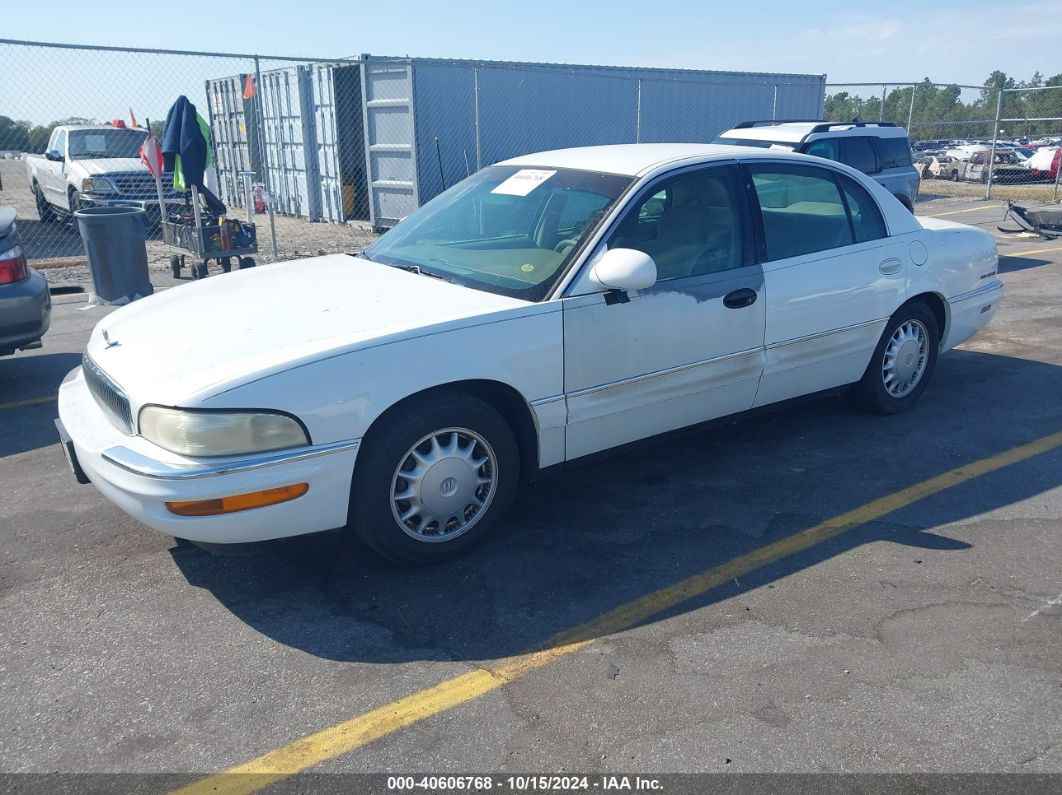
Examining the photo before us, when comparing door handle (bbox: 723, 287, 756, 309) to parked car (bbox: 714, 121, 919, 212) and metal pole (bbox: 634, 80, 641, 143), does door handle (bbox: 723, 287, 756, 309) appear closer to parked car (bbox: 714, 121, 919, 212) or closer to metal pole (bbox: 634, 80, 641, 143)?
parked car (bbox: 714, 121, 919, 212)

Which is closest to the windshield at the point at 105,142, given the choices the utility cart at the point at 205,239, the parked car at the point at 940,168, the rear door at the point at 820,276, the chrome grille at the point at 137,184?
the chrome grille at the point at 137,184

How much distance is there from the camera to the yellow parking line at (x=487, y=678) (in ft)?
8.56

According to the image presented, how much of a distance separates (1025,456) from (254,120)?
53.1 feet

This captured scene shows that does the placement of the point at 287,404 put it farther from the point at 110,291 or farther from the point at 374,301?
the point at 110,291

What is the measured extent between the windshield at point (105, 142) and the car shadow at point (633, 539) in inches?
531

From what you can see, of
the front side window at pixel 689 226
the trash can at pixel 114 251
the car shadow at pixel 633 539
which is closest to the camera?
the car shadow at pixel 633 539

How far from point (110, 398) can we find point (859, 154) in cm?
Result: 938

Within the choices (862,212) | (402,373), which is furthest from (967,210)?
(402,373)

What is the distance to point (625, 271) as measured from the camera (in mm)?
3762

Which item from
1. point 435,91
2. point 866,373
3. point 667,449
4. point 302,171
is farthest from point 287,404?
point 302,171

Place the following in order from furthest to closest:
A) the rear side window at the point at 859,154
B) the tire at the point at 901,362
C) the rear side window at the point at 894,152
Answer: the rear side window at the point at 894,152
the rear side window at the point at 859,154
the tire at the point at 901,362

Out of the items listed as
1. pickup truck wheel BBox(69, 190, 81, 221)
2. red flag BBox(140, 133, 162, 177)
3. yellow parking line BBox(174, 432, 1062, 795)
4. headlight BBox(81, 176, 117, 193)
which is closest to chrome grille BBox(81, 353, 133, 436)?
yellow parking line BBox(174, 432, 1062, 795)

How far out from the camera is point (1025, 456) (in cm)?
495

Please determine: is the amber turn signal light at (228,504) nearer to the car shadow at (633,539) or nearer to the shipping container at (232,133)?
the car shadow at (633,539)
